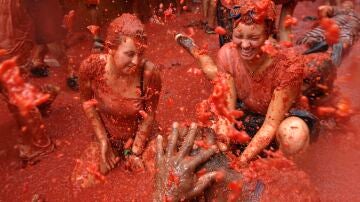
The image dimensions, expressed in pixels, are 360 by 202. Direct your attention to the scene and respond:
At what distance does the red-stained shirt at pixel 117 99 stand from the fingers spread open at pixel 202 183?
124 centimetres

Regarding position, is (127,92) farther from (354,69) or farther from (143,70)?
(354,69)

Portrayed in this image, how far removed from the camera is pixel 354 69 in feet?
20.5

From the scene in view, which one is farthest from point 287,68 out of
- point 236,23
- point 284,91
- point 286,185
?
point 286,185

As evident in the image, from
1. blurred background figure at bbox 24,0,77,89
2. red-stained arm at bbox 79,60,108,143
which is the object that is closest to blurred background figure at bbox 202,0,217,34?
blurred background figure at bbox 24,0,77,89

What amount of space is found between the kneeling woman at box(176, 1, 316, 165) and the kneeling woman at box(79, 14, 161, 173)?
756 mm

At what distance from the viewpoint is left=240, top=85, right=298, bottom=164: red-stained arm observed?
11.3ft

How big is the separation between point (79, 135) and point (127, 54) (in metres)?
1.88

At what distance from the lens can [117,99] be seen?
11.4 feet

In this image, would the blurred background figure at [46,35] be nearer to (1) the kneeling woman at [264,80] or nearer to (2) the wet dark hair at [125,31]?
(2) the wet dark hair at [125,31]

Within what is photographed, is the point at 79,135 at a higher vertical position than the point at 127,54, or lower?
lower

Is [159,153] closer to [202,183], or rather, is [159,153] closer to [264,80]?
[202,183]

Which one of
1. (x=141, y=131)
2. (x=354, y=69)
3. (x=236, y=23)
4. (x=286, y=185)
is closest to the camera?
(x=286, y=185)

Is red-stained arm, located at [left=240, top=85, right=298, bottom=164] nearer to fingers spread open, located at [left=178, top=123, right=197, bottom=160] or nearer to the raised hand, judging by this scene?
fingers spread open, located at [left=178, top=123, right=197, bottom=160]

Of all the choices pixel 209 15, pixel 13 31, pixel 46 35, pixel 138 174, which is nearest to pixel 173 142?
pixel 138 174
